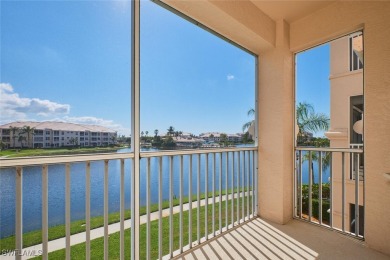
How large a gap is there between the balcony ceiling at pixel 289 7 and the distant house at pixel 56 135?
2363 millimetres

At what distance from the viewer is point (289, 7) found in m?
2.61

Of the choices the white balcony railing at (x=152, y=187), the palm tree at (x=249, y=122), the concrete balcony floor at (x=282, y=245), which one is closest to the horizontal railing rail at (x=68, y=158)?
the white balcony railing at (x=152, y=187)

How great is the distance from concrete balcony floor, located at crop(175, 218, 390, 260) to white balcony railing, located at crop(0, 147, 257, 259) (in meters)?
0.18

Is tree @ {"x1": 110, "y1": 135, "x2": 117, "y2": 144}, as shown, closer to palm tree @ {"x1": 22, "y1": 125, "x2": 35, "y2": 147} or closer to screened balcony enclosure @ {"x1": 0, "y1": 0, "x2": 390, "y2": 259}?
screened balcony enclosure @ {"x1": 0, "y1": 0, "x2": 390, "y2": 259}

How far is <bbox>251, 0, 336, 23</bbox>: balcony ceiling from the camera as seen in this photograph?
8.25 ft

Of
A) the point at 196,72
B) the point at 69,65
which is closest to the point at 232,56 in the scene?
the point at 196,72

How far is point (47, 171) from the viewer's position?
1.37 metres

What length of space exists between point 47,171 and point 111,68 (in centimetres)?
92

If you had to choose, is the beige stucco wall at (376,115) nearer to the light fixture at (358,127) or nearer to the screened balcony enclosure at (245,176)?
Result: the screened balcony enclosure at (245,176)

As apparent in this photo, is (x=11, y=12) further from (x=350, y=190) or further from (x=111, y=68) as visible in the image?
(x=350, y=190)

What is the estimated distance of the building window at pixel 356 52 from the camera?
8.22ft

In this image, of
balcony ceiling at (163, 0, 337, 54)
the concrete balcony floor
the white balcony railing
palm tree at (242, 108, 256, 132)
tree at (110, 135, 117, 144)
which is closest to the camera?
the white balcony railing

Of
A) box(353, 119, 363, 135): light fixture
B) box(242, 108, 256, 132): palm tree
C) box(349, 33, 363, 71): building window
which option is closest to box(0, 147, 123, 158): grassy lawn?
box(242, 108, 256, 132): palm tree

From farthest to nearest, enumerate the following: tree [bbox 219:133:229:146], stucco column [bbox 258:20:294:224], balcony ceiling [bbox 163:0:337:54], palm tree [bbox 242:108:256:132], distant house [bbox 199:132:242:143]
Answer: palm tree [bbox 242:108:256:132] < stucco column [bbox 258:20:294:224] < tree [bbox 219:133:229:146] < distant house [bbox 199:132:242:143] < balcony ceiling [bbox 163:0:337:54]
